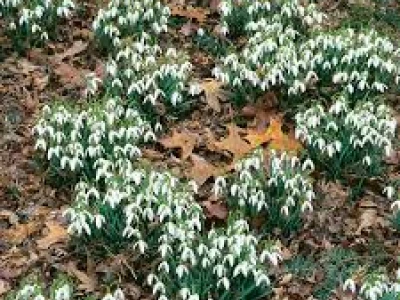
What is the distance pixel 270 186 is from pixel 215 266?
0.72 m

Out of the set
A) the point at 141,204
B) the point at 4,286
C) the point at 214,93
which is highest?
the point at 214,93

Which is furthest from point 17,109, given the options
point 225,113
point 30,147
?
point 225,113

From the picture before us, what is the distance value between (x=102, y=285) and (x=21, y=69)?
2109 mm

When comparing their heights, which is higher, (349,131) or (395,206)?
(349,131)

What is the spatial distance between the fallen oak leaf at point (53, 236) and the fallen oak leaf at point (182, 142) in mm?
949

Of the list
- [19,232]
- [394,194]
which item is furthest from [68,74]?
[394,194]

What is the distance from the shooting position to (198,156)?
17.9 feet

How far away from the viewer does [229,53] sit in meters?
5.66

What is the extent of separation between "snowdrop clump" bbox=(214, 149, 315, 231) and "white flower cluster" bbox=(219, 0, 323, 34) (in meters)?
1.54

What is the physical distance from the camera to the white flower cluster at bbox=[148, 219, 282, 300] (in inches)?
169

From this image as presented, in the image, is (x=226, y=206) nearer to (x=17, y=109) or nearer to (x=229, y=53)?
(x=229, y=53)

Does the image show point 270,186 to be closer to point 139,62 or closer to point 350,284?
point 350,284

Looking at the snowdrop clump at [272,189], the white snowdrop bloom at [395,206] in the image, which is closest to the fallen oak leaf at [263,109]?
the snowdrop clump at [272,189]

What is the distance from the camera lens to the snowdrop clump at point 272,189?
15.6 feet
